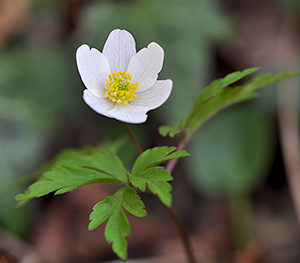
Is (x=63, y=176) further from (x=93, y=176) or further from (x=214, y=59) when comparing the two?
(x=214, y=59)

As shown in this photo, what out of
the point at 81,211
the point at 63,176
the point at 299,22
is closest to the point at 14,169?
the point at 81,211

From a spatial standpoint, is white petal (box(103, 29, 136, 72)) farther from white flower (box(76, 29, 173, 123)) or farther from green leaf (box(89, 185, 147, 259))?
green leaf (box(89, 185, 147, 259))

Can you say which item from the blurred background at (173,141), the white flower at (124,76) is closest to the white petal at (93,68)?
the white flower at (124,76)

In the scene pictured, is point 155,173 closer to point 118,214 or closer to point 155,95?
point 118,214

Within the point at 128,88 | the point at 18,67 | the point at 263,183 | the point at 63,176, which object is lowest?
the point at 263,183

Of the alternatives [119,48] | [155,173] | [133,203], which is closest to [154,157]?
[155,173]

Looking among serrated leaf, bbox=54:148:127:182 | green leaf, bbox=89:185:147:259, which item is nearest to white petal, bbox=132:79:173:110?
serrated leaf, bbox=54:148:127:182
